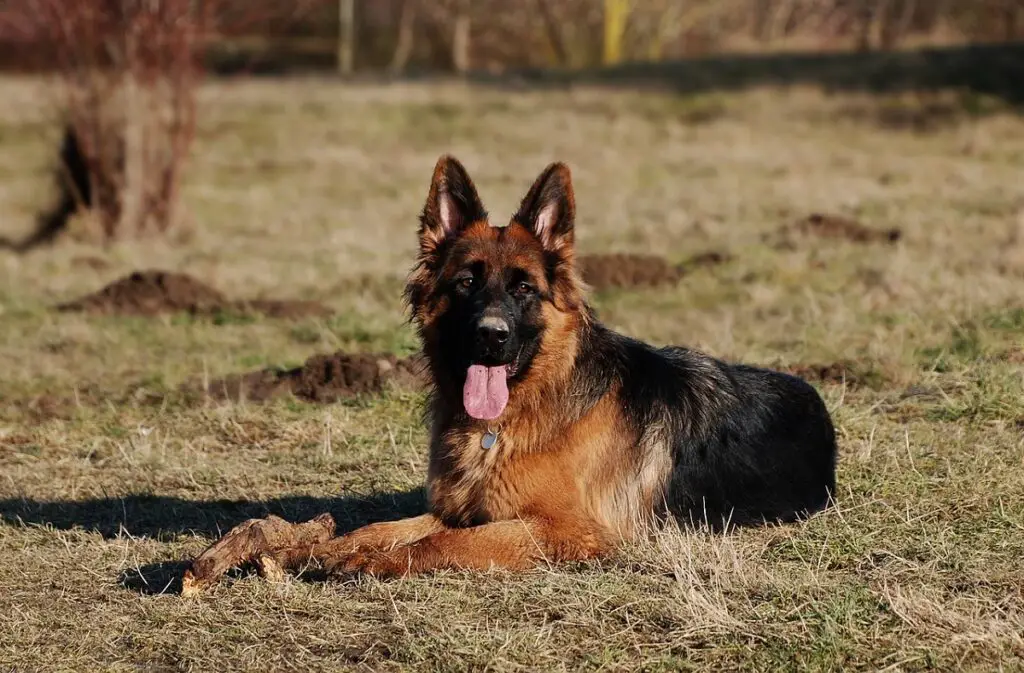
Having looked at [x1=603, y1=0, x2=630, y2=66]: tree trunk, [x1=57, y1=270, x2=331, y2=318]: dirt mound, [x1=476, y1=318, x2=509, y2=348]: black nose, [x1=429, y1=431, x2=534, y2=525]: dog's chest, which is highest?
[x1=603, y1=0, x2=630, y2=66]: tree trunk

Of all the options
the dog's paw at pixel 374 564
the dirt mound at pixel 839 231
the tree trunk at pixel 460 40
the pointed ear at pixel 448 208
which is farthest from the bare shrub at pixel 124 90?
the tree trunk at pixel 460 40

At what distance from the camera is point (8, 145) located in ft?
81.8

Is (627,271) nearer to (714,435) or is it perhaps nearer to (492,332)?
(714,435)

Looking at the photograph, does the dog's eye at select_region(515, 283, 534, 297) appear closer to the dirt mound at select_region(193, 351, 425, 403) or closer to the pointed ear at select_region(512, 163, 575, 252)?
the pointed ear at select_region(512, 163, 575, 252)

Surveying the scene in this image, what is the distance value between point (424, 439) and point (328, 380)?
143cm

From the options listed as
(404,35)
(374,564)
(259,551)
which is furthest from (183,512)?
(404,35)

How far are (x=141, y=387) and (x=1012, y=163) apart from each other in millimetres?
16532

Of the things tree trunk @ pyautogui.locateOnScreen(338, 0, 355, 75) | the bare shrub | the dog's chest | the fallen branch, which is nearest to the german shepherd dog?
the dog's chest

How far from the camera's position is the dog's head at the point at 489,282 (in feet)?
19.7

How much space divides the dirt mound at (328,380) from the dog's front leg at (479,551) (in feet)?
10.8

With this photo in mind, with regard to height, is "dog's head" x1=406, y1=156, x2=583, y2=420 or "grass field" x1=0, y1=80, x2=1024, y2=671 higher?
"dog's head" x1=406, y1=156, x2=583, y2=420

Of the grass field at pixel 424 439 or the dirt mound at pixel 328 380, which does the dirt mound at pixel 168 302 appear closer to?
the grass field at pixel 424 439

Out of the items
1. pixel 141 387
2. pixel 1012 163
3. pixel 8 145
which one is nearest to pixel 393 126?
pixel 8 145

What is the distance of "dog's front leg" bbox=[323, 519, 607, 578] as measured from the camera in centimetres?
577
